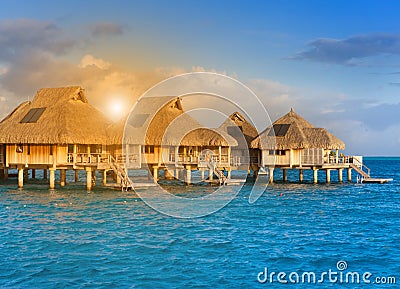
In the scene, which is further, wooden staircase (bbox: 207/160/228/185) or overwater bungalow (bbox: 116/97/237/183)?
wooden staircase (bbox: 207/160/228/185)

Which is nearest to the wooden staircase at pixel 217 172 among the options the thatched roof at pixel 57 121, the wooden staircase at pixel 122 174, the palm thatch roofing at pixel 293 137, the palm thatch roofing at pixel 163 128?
the palm thatch roofing at pixel 163 128

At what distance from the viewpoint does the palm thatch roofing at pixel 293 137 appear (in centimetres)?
4222

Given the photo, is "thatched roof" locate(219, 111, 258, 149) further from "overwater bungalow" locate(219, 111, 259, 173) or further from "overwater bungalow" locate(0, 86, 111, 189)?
"overwater bungalow" locate(0, 86, 111, 189)

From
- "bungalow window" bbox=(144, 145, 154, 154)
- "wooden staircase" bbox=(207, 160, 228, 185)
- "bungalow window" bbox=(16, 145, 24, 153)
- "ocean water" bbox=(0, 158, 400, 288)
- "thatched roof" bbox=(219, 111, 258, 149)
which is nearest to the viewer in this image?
"ocean water" bbox=(0, 158, 400, 288)

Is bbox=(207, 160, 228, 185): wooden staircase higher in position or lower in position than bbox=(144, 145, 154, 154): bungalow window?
lower

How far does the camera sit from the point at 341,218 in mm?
26250

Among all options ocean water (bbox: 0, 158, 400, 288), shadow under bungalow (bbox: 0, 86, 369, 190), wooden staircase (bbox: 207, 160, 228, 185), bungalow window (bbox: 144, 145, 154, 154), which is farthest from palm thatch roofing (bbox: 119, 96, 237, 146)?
ocean water (bbox: 0, 158, 400, 288)

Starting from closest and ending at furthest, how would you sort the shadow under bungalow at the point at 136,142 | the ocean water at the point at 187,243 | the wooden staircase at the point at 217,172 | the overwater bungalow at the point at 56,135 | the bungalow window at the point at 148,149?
1. the ocean water at the point at 187,243
2. the overwater bungalow at the point at 56,135
3. the shadow under bungalow at the point at 136,142
4. the bungalow window at the point at 148,149
5. the wooden staircase at the point at 217,172

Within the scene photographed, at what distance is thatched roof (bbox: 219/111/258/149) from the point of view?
161 ft

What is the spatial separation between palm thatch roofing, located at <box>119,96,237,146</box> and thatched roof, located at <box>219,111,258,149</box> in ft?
23.7

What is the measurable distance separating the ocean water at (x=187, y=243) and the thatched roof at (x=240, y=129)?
17.1m

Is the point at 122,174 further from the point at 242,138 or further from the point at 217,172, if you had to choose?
the point at 242,138

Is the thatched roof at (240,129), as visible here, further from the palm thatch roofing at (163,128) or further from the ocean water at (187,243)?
the ocean water at (187,243)

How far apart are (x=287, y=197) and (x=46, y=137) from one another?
56.4 feet
